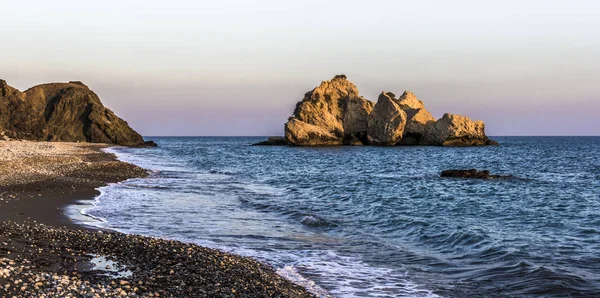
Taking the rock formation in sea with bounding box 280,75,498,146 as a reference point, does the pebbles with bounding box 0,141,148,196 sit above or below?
below

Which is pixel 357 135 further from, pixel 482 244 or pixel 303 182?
pixel 482 244

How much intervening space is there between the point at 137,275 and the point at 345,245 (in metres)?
7.45

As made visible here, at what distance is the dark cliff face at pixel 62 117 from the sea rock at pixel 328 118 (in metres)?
39.5

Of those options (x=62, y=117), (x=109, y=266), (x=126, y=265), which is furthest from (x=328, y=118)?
(x=109, y=266)

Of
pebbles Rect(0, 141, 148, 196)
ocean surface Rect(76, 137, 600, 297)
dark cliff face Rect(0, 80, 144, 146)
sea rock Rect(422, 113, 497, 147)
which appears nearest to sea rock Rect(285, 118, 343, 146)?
sea rock Rect(422, 113, 497, 147)

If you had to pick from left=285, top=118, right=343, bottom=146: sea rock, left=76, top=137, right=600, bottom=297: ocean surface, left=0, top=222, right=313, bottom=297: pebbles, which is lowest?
left=76, top=137, right=600, bottom=297: ocean surface

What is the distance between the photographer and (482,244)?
621 inches

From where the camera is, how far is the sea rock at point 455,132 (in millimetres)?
112875

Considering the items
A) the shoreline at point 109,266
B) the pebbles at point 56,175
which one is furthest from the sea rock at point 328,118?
the shoreline at point 109,266

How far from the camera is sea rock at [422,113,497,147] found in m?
113

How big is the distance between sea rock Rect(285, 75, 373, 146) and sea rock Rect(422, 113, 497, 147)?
1576cm

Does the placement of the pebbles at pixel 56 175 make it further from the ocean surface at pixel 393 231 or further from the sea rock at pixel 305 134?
the sea rock at pixel 305 134

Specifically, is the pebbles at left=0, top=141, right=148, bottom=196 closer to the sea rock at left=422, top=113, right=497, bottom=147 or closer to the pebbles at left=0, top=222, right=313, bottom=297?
the pebbles at left=0, top=222, right=313, bottom=297

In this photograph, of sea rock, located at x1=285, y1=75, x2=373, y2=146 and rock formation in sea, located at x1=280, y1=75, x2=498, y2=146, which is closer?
rock formation in sea, located at x1=280, y1=75, x2=498, y2=146
